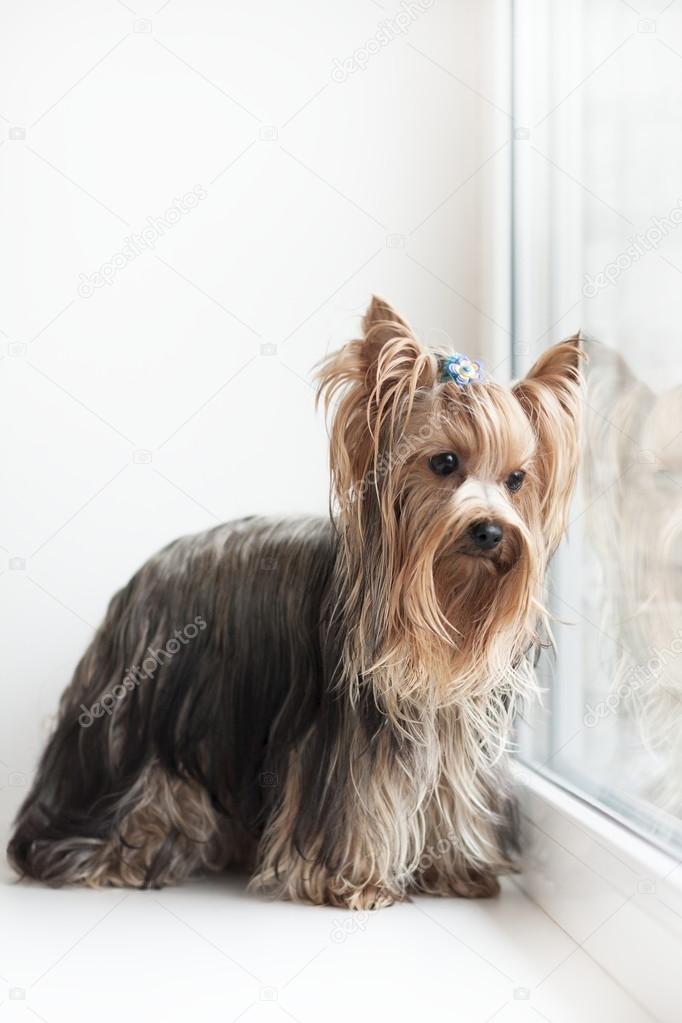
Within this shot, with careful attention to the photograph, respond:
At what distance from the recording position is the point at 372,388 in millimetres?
1889

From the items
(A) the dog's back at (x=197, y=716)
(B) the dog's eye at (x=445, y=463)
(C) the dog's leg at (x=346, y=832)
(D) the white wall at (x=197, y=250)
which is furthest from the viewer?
(D) the white wall at (x=197, y=250)

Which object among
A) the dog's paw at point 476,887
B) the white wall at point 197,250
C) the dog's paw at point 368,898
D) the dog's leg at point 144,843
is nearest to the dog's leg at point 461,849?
the dog's paw at point 476,887

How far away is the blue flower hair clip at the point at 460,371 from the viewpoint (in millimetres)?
1847

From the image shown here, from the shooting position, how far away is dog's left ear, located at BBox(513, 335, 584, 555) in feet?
6.23

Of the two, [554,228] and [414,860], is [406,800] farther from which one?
[554,228]

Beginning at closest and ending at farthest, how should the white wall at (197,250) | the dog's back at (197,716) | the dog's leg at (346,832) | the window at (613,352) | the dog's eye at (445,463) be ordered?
the window at (613,352)
the dog's eye at (445,463)
the dog's leg at (346,832)
the dog's back at (197,716)
the white wall at (197,250)

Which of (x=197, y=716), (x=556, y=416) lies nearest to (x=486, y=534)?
(x=556, y=416)

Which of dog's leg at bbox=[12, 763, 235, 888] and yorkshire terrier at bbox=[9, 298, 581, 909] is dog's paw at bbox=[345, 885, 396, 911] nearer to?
yorkshire terrier at bbox=[9, 298, 581, 909]

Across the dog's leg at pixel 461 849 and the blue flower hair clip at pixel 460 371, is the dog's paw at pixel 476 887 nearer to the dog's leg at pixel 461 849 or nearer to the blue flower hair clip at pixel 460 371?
the dog's leg at pixel 461 849

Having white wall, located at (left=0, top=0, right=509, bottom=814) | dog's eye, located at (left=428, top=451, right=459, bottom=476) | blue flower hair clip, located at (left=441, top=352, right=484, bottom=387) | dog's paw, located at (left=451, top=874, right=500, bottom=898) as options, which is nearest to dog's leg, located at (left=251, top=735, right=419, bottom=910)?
dog's paw, located at (left=451, top=874, right=500, bottom=898)

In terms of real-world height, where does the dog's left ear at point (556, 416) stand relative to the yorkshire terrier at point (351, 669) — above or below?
above

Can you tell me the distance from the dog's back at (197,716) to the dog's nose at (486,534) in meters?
0.40

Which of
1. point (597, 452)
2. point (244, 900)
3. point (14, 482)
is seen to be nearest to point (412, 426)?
point (597, 452)

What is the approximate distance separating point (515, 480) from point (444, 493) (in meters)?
0.13
